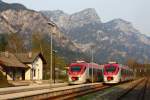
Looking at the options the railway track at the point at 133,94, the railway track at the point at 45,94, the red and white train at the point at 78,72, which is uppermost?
the red and white train at the point at 78,72

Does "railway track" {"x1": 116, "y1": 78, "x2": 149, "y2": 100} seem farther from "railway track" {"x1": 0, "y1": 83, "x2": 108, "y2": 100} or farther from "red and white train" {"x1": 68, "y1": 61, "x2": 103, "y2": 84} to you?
"red and white train" {"x1": 68, "y1": 61, "x2": 103, "y2": 84}

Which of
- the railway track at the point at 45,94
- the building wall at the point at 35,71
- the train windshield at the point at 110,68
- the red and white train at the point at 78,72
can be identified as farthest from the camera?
the building wall at the point at 35,71

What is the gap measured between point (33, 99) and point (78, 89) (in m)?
16.8

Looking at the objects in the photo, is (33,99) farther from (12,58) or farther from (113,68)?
(12,58)

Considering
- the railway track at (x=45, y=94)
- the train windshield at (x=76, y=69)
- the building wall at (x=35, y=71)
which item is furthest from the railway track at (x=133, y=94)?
the building wall at (x=35, y=71)

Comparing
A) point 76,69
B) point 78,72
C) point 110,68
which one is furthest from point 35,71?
point 78,72

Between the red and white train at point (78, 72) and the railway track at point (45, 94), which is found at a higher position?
the red and white train at point (78, 72)

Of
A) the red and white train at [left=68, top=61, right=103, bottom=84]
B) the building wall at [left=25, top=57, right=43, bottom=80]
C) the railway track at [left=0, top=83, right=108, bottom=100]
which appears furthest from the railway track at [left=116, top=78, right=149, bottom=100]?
the building wall at [left=25, top=57, right=43, bottom=80]

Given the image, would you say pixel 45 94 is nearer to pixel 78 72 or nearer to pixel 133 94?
pixel 133 94

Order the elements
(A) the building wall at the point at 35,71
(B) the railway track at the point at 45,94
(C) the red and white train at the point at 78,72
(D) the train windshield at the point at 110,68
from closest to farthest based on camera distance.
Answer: (B) the railway track at the point at 45,94, (C) the red and white train at the point at 78,72, (D) the train windshield at the point at 110,68, (A) the building wall at the point at 35,71

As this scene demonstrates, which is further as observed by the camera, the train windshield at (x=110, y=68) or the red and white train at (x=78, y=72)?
the train windshield at (x=110, y=68)

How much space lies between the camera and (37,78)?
3858 inches

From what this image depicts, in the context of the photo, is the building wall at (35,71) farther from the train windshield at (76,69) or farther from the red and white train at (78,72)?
the train windshield at (76,69)

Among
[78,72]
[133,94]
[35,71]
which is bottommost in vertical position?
[133,94]
